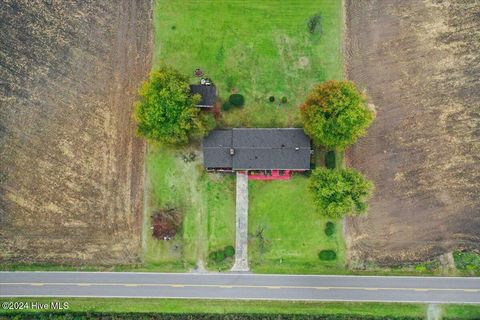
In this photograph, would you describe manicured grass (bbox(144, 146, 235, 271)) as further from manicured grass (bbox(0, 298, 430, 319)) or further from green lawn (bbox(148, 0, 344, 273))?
manicured grass (bbox(0, 298, 430, 319))

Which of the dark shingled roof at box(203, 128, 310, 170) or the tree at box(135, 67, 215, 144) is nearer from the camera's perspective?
the tree at box(135, 67, 215, 144)

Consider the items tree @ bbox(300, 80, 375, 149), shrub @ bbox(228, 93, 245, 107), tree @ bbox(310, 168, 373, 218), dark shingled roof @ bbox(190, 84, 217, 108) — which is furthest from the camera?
shrub @ bbox(228, 93, 245, 107)

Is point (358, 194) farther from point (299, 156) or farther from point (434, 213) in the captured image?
point (434, 213)

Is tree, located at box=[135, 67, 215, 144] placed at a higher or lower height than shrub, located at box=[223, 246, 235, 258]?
higher

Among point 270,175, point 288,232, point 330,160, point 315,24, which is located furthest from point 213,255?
point 315,24

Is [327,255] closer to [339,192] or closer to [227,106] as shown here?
[339,192]

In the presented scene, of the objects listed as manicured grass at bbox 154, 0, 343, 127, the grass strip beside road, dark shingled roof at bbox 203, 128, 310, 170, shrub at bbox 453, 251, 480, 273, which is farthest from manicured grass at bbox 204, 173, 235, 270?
shrub at bbox 453, 251, 480, 273

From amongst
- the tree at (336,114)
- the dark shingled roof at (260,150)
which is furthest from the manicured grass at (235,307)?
the tree at (336,114)
